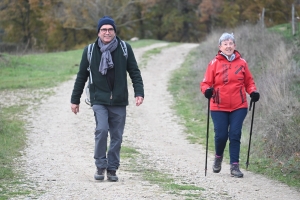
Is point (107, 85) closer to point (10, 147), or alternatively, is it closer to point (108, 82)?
point (108, 82)

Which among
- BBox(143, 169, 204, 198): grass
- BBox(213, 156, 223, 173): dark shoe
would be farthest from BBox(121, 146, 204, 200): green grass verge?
BBox(213, 156, 223, 173): dark shoe

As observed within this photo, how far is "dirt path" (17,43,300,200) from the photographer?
7.52 metres

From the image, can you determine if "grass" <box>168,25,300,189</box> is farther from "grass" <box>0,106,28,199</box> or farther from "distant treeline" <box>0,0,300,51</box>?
"distant treeline" <box>0,0,300,51</box>

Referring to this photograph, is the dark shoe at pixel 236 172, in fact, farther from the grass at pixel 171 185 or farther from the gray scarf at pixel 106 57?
the gray scarf at pixel 106 57

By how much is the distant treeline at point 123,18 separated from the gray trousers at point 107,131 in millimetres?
42893

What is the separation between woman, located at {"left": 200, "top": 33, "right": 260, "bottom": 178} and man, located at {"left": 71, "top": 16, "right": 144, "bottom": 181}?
1063mm

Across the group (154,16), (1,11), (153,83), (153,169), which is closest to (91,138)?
(153,169)

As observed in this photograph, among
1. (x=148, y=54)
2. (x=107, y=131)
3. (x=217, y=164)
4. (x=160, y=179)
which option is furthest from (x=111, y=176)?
(x=148, y=54)

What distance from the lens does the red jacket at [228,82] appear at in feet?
28.1

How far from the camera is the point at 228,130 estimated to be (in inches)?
355

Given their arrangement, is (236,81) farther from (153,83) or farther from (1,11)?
(1,11)

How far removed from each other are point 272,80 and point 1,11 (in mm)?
45348

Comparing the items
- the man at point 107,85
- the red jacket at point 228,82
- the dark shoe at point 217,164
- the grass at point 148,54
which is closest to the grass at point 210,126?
the dark shoe at point 217,164

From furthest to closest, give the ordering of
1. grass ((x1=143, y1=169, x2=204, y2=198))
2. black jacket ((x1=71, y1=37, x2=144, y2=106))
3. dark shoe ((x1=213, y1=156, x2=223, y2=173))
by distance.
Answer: dark shoe ((x1=213, y1=156, x2=223, y2=173)) → black jacket ((x1=71, y1=37, x2=144, y2=106)) → grass ((x1=143, y1=169, x2=204, y2=198))
